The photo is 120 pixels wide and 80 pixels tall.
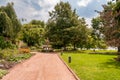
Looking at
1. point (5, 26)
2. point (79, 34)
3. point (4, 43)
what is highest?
point (5, 26)

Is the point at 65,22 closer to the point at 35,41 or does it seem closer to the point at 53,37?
the point at 53,37

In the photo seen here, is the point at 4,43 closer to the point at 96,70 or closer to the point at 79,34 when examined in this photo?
the point at 79,34

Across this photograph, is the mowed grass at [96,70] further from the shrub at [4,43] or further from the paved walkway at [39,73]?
the shrub at [4,43]

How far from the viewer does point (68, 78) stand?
1628cm

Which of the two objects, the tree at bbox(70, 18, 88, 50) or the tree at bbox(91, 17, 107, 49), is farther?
the tree at bbox(91, 17, 107, 49)

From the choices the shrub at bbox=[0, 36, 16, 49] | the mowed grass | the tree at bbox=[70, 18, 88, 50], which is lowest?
the mowed grass

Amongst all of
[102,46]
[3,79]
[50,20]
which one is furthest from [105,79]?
[102,46]

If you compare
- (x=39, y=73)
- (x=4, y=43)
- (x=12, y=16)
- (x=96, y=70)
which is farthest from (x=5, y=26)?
(x=39, y=73)

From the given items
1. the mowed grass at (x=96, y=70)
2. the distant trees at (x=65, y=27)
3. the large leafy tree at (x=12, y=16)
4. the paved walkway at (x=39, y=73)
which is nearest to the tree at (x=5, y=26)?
the large leafy tree at (x=12, y=16)

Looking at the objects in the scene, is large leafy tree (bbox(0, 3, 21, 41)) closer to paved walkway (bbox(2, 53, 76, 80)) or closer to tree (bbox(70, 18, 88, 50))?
tree (bbox(70, 18, 88, 50))

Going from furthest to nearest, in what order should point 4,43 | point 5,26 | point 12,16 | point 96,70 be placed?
point 12,16 → point 5,26 → point 4,43 → point 96,70

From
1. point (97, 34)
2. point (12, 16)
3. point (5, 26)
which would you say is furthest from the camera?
point (97, 34)

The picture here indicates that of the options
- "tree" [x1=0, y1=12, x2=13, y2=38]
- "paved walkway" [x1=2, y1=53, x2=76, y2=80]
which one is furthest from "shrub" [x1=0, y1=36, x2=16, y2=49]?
"paved walkway" [x1=2, y1=53, x2=76, y2=80]

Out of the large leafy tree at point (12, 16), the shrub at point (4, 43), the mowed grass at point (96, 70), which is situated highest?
the large leafy tree at point (12, 16)
